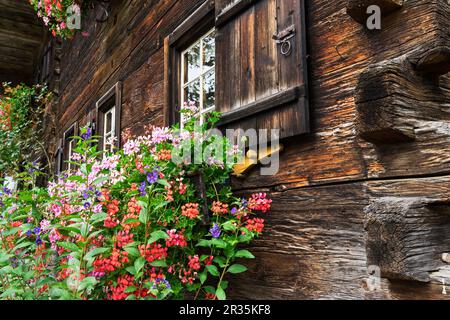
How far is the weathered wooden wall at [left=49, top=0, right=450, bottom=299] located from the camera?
4.53ft

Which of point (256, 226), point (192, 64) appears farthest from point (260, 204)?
point (192, 64)

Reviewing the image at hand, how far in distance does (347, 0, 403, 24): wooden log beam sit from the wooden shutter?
35 cm

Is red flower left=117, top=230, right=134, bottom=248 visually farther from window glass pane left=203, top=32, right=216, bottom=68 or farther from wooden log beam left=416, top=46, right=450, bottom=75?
window glass pane left=203, top=32, right=216, bottom=68

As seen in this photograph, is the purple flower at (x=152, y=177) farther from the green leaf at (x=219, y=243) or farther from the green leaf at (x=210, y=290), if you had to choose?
the green leaf at (x=210, y=290)

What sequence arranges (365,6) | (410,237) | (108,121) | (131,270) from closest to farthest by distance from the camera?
(410,237) → (365,6) → (131,270) → (108,121)

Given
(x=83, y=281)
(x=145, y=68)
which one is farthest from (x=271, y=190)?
(x=145, y=68)

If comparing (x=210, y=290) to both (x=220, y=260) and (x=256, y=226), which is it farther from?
(x=256, y=226)

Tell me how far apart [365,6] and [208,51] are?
184 centimetres

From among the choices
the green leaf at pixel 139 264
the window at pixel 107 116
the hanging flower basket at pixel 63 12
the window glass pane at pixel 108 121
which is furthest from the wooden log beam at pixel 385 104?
the hanging flower basket at pixel 63 12

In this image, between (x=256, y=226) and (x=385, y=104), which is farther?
(x=256, y=226)

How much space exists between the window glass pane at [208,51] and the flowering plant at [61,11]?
291 centimetres

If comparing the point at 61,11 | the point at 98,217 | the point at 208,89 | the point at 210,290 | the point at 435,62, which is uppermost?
the point at 61,11

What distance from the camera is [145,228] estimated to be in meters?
1.92

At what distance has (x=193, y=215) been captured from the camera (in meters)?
1.95
